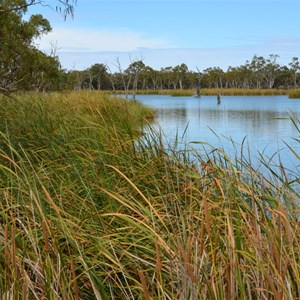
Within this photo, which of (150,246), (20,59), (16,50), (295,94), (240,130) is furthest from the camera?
(295,94)

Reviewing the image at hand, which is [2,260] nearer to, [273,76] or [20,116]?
[20,116]

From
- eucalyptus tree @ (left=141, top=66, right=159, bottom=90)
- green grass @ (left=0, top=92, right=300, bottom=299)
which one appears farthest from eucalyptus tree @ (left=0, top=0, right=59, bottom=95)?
eucalyptus tree @ (left=141, top=66, right=159, bottom=90)

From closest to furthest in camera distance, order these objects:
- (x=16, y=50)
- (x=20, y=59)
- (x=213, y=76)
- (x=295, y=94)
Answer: (x=16, y=50), (x=20, y=59), (x=295, y=94), (x=213, y=76)

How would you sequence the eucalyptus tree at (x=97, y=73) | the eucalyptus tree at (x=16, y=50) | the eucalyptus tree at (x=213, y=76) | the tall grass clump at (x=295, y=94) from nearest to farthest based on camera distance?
the eucalyptus tree at (x=16, y=50) < the eucalyptus tree at (x=97, y=73) < the tall grass clump at (x=295, y=94) < the eucalyptus tree at (x=213, y=76)

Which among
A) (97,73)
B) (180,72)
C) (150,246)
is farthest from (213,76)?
(150,246)

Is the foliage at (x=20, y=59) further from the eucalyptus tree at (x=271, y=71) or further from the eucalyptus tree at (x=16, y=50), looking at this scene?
the eucalyptus tree at (x=271, y=71)

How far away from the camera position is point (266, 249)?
82.5 inches

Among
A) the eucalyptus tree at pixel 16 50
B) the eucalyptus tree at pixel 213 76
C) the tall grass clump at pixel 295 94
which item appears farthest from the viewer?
the eucalyptus tree at pixel 213 76

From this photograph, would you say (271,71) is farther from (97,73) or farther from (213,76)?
(97,73)

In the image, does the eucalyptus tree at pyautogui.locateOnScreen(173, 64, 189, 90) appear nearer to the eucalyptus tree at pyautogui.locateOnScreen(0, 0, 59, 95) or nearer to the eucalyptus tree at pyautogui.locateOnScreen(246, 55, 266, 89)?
the eucalyptus tree at pyautogui.locateOnScreen(246, 55, 266, 89)

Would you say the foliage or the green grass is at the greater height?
the foliage

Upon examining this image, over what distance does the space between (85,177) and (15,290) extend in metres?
1.45

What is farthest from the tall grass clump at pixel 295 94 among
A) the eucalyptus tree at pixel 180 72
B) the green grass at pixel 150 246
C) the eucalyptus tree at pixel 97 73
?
the green grass at pixel 150 246

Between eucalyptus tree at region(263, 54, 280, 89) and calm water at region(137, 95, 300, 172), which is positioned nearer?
calm water at region(137, 95, 300, 172)
